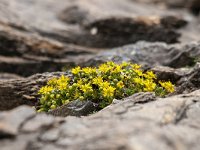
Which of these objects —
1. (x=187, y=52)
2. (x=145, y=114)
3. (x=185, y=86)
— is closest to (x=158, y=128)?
(x=145, y=114)

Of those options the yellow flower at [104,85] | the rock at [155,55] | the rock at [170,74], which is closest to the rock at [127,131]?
the yellow flower at [104,85]

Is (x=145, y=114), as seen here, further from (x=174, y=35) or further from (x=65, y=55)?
(x=174, y=35)

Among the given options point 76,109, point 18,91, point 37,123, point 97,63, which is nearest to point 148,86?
point 76,109

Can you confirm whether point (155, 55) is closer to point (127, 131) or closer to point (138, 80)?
point (138, 80)

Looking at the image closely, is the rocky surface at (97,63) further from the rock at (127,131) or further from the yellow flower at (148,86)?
the yellow flower at (148,86)

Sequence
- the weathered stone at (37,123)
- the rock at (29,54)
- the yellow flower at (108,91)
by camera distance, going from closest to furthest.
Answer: the weathered stone at (37,123)
the yellow flower at (108,91)
the rock at (29,54)
